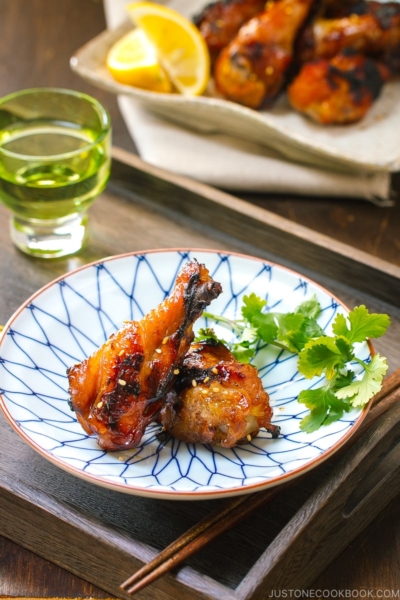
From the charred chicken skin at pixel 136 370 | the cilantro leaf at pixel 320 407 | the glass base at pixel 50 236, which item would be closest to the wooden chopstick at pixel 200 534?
the cilantro leaf at pixel 320 407

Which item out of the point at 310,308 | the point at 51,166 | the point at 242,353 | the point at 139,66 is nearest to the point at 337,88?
the point at 139,66

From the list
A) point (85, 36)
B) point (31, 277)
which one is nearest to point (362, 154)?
point (31, 277)

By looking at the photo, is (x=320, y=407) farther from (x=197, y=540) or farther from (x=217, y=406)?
(x=197, y=540)

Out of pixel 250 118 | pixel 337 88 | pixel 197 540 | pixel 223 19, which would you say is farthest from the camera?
pixel 223 19

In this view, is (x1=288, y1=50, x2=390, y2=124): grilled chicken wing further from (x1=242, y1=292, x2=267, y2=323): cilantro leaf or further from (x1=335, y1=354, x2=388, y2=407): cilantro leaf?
(x1=335, y1=354, x2=388, y2=407): cilantro leaf

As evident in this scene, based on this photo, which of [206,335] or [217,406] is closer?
[217,406]

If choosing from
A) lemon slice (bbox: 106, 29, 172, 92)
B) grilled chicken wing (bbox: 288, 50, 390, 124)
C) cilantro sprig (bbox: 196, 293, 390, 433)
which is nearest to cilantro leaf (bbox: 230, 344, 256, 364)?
cilantro sprig (bbox: 196, 293, 390, 433)
